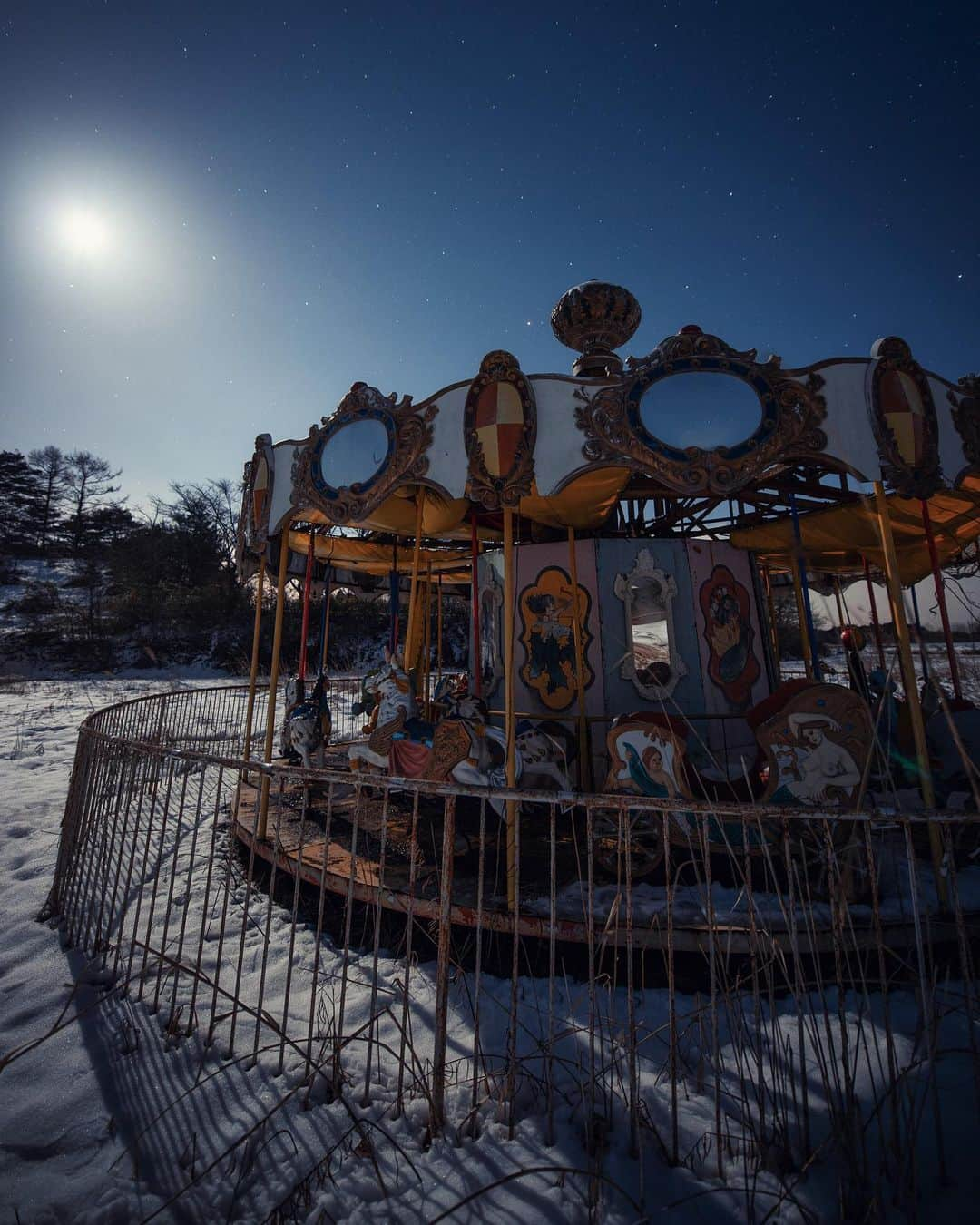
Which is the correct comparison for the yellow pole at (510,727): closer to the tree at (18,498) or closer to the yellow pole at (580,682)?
the yellow pole at (580,682)

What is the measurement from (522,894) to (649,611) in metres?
3.90

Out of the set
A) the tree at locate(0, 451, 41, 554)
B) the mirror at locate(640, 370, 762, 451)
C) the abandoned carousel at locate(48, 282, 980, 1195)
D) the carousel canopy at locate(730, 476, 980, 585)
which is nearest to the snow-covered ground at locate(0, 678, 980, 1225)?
the abandoned carousel at locate(48, 282, 980, 1195)

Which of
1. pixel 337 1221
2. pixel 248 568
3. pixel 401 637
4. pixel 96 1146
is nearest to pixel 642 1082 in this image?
pixel 337 1221

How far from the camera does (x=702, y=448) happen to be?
3.97 m

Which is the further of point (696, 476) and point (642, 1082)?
point (696, 476)

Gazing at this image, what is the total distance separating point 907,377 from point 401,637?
54.9 ft

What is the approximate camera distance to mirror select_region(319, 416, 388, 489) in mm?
4613

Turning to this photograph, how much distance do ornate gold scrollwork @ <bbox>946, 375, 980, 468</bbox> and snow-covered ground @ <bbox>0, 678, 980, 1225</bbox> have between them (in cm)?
382

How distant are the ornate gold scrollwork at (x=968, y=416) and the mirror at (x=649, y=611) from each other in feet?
9.35

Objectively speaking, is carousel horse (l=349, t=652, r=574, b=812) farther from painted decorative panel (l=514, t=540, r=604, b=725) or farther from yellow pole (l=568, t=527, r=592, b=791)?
painted decorative panel (l=514, t=540, r=604, b=725)

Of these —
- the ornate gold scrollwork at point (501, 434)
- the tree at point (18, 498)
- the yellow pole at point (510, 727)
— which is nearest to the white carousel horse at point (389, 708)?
the yellow pole at point (510, 727)

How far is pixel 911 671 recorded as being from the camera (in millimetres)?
2873

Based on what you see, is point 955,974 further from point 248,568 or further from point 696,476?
point 248,568

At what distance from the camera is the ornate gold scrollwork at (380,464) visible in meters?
4.43
